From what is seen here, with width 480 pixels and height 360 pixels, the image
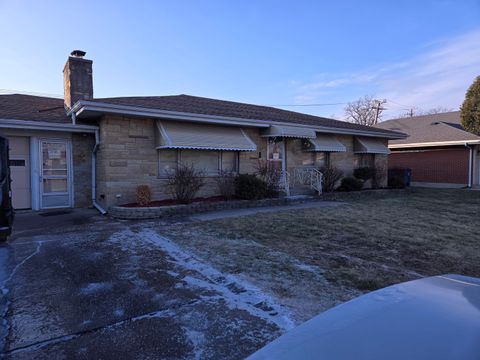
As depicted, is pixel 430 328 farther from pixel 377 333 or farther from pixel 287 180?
pixel 287 180

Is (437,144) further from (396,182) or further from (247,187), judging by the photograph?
(247,187)

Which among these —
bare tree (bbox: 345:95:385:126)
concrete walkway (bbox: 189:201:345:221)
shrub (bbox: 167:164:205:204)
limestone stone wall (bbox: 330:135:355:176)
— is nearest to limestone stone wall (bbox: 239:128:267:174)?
concrete walkway (bbox: 189:201:345:221)

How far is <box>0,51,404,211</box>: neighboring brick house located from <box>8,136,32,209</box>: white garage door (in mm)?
24

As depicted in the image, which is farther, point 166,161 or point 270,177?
point 270,177

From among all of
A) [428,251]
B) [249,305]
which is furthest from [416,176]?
[249,305]

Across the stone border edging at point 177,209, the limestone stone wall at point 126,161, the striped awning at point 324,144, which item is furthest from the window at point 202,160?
the striped awning at point 324,144

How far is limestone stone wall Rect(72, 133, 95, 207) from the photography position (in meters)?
10.2

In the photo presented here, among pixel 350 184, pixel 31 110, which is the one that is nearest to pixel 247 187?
pixel 350 184

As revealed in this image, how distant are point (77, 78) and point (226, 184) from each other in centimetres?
617

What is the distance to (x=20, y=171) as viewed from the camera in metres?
9.41

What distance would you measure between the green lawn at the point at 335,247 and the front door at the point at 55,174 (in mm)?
4818

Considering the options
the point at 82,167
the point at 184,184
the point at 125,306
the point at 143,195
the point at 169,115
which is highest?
the point at 169,115

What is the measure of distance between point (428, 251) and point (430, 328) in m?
4.73

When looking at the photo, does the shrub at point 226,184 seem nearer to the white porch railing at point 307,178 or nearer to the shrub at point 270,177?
the shrub at point 270,177
